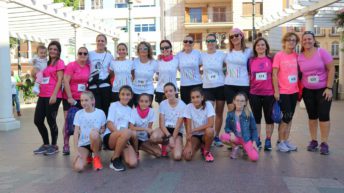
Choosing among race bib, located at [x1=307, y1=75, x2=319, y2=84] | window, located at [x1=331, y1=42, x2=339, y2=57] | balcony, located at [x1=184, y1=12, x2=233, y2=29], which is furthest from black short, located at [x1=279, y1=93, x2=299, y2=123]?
window, located at [x1=331, y1=42, x2=339, y2=57]

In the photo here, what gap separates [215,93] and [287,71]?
1281 mm

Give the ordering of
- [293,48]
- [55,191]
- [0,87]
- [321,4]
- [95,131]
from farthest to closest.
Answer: [321,4] → [0,87] → [293,48] → [95,131] → [55,191]

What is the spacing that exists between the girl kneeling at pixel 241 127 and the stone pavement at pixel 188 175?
27cm

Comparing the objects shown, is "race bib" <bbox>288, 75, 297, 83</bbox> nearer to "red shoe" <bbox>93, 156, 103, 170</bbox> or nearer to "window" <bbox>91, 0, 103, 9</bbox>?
"red shoe" <bbox>93, 156, 103, 170</bbox>

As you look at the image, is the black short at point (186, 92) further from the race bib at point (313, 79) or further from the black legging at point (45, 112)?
the black legging at point (45, 112)

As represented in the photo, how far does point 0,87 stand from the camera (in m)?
9.83

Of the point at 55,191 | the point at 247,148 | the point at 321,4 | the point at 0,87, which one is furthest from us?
the point at 321,4

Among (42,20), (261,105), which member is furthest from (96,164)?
(42,20)

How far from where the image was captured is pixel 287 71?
641 cm

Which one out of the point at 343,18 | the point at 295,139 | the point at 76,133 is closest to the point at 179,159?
the point at 76,133

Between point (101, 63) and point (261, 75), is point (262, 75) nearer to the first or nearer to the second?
point (261, 75)

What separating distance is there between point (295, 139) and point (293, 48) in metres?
2.25

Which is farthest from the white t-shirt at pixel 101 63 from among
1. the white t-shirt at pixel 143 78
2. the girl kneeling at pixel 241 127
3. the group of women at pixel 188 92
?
the girl kneeling at pixel 241 127

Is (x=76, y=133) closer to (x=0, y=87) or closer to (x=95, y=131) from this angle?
(x=95, y=131)
